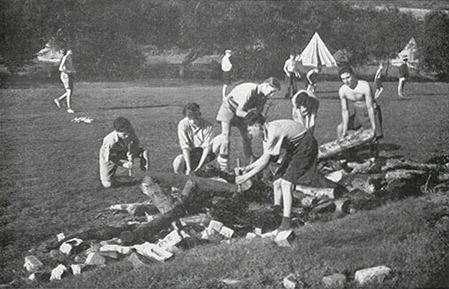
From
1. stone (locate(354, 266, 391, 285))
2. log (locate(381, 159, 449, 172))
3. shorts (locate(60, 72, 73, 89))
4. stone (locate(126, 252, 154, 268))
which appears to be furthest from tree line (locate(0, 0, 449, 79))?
stone (locate(126, 252, 154, 268))

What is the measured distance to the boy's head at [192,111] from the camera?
7812 millimetres

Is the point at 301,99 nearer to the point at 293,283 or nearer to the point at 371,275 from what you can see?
the point at 371,275

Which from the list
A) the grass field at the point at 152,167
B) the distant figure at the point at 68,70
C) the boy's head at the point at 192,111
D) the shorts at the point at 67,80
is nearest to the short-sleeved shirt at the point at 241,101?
the boy's head at the point at 192,111

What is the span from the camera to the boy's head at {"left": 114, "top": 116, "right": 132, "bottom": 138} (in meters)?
7.82

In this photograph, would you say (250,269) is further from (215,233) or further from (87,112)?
(87,112)

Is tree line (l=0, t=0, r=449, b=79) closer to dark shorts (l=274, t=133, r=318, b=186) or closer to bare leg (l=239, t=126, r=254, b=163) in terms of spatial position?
bare leg (l=239, t=126, r=254, b=163)

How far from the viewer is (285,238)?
215 inches

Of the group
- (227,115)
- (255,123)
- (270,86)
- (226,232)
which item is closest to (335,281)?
(226,232)

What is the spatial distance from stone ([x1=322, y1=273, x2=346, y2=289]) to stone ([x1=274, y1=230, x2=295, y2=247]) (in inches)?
31.8

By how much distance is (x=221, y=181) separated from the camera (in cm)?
712

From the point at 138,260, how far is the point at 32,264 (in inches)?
41.0

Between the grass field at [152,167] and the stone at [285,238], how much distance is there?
0.15m

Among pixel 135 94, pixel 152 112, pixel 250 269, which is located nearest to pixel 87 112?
pixel 152 112

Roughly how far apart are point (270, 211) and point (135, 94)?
1074cm
